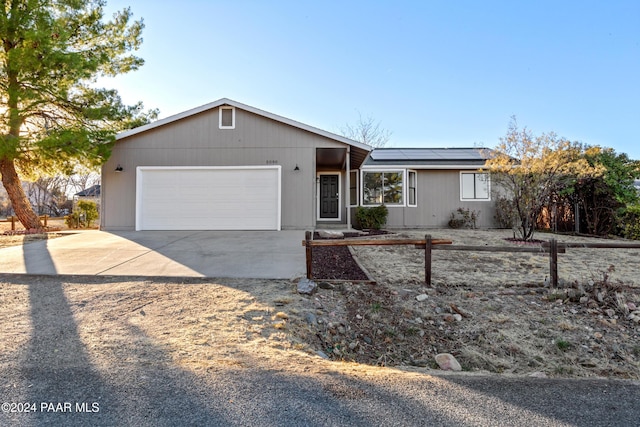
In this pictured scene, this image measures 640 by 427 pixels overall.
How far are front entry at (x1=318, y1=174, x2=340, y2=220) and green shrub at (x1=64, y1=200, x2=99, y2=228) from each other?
10.7 m

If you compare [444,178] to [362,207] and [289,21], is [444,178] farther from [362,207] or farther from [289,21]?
[289,21]

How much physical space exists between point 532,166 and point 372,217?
5.47 m

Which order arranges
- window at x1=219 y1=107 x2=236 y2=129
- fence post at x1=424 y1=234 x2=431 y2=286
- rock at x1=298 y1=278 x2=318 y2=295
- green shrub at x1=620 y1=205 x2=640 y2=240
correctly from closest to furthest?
1. rock at x1=298 y1=278 x2=318 y2=295
2. fence post at x1=424 y1=234 x2=431 y2=286
3. green shrub at x1=620 y1=205 x2=640 y2=240
4. window at x1=219 y1=107 x2=236 y2=129

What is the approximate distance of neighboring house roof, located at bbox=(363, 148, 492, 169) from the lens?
13.5 meters

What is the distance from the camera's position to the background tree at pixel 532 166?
876 cm

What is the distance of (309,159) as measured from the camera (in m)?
11.0

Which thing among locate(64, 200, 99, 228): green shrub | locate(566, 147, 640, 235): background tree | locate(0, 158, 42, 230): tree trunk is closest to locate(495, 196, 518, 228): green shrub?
locate(566, 147, 640, 235): background tree

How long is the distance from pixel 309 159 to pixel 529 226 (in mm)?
6906

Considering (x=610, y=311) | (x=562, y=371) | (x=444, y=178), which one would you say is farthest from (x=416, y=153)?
(x=562, y=371)

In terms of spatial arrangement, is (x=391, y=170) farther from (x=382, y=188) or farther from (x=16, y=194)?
(x=16, y=194)

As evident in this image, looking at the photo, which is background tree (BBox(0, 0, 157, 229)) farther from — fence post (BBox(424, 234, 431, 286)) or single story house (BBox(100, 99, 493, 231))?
fence post (BBox(424, 234, 431, 286))

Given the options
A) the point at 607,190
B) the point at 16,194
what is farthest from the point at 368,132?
the point at 16,194

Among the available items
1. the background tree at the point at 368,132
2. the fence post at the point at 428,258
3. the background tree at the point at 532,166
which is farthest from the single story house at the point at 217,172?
the background tree at the point at 368,132

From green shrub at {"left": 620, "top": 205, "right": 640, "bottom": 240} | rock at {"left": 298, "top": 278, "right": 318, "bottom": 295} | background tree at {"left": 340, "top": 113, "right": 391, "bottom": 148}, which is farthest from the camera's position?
background tree at {"left": 340, "top": 113, "right": 391, "bottom": 148}
